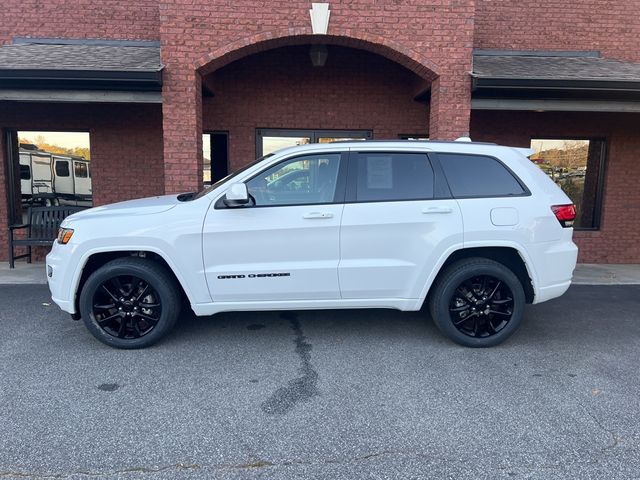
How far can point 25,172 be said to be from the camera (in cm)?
905

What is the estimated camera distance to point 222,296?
4.47 m

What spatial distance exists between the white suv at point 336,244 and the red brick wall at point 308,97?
457cm

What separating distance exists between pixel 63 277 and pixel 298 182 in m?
2.36

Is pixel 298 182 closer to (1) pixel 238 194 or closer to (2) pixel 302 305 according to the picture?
(1) pixel 238 194

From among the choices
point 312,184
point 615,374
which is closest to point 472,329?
point 615,374

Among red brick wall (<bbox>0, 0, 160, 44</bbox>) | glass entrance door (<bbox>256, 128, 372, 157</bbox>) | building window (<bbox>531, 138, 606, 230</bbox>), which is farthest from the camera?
building window (<bbox>531, 138, 606, 230</bbox>)

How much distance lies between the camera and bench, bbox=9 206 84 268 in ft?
26.2

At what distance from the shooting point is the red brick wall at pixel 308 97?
29.0 ft

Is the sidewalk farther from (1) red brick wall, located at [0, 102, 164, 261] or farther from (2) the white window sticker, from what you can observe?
(2) the white window sticker

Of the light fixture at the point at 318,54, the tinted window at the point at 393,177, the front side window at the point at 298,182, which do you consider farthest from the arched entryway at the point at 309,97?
the front side window at the point at 298,182

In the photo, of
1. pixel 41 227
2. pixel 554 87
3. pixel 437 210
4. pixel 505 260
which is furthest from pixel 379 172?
pixel 41 227

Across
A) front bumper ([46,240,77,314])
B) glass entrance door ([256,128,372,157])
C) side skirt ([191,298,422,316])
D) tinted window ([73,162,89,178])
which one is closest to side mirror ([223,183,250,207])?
side skirt ([191,298,422,316])

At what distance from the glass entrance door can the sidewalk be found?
172 inches

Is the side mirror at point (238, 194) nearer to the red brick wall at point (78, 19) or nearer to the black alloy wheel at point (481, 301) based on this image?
the black alloy wheel at point (481, 301)
